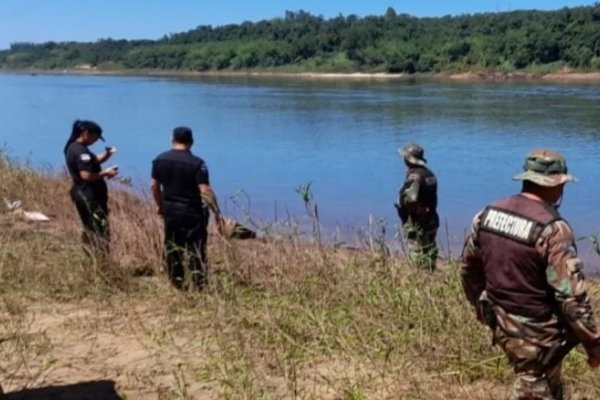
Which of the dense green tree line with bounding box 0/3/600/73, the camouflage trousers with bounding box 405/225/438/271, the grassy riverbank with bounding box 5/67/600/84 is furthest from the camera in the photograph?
the dense green tree line with bounding box 0/3/600/73

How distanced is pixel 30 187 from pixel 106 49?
150 metres

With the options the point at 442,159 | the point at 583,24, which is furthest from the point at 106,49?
the point at 442,159

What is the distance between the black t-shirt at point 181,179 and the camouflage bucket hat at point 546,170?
128 inches

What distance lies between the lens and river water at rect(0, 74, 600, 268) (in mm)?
17547

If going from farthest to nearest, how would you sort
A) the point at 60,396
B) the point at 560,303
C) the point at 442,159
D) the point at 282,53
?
the point at 282,53 → the point at 442,159 → the point at 60,396 → the point at 560,303

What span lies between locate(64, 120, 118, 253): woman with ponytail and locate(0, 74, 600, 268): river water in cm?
210

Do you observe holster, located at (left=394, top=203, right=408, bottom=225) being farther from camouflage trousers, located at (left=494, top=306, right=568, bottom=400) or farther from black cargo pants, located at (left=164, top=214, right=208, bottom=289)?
camouflage trousers, located at (left=494, top=306, right=568, bottom=400)

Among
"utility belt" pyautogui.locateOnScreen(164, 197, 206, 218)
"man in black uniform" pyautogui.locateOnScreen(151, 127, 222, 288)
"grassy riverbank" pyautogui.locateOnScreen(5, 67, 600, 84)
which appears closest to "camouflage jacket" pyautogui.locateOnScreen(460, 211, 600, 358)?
"man in black uniform" pyautogui.locateOnScreen(151, 127, 222, 288)

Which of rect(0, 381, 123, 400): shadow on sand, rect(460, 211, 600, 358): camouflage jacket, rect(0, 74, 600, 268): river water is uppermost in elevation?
rect(460, 211, 600, 358): camouflage jacket

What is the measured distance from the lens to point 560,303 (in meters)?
3.41

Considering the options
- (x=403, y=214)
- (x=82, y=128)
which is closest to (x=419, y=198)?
(x=403, y=214)

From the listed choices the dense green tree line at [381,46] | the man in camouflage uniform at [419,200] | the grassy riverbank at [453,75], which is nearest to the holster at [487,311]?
the man in camouflage uniform at [419,200]

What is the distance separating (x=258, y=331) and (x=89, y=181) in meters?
2.26

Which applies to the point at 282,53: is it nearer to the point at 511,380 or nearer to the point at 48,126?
the point at 48,126
